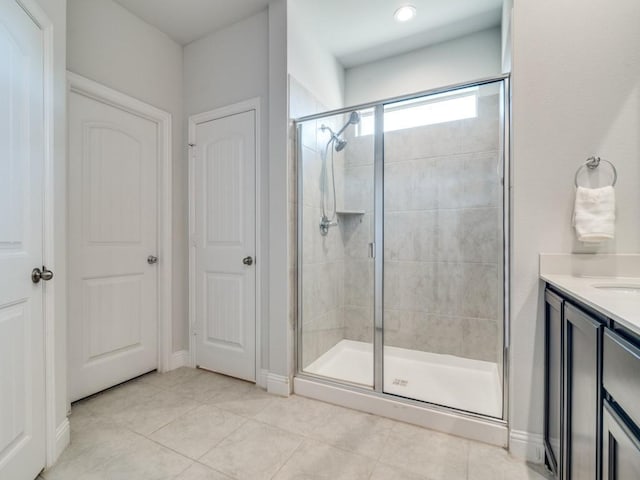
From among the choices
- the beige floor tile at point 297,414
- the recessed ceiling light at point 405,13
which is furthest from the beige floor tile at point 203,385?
the recessed ceiling light at point 405,13

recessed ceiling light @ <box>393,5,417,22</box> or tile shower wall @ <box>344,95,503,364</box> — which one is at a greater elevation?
recessed ceiling light @ <box>393,5,417,22</box>

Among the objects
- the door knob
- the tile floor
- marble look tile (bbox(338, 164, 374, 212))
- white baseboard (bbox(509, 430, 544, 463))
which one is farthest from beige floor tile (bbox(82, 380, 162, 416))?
white baseboard (bbox(509, 430, 544, 463))

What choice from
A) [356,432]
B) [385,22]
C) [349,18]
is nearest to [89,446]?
[356,432]

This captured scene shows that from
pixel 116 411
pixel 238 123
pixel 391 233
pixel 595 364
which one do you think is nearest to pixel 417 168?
pixel 391 233

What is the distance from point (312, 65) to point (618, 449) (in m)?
2.70

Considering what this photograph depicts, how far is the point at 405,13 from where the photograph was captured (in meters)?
2.29

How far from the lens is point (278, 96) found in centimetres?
220

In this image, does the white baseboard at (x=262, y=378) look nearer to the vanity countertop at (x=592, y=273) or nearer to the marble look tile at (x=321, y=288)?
the marble look tile at (x=321, y=288)

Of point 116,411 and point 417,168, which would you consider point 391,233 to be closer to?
point 417,168

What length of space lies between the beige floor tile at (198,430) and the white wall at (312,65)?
90.5 inches

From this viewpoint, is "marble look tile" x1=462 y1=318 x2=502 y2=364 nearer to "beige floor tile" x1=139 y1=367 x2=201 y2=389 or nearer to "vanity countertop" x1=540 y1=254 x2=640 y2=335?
"vanity countertop" x1=540 y1=254 x2=640 y2=335

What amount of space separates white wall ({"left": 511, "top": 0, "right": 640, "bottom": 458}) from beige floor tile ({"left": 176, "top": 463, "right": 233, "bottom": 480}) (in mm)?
1436

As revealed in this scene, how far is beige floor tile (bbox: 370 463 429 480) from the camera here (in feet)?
4.61

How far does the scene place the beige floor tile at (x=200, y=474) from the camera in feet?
4.62
